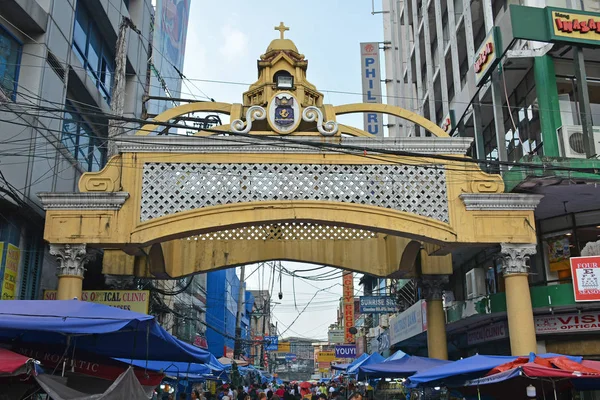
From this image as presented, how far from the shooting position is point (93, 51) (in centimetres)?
1794

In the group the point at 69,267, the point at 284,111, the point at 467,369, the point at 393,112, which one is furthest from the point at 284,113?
the point at 467,369

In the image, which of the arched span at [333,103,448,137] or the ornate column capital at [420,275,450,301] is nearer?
the arched span at [333,103,448,137]

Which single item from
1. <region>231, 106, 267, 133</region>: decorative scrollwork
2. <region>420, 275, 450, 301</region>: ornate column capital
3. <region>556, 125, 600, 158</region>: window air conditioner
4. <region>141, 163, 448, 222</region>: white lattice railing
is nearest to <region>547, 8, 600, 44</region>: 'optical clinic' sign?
<region>556, 125, 600, 158</region>: window air conditioner

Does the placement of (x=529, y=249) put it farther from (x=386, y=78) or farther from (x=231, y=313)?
(x=231, y=313)

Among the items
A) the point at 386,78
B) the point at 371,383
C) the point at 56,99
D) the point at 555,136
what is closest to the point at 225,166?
the point at 56,99

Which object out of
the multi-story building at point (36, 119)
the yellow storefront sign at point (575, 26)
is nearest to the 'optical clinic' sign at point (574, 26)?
the yellow storefront sign at point (575, 26)

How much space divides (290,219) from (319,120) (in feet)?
7.15

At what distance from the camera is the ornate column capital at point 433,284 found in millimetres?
15172

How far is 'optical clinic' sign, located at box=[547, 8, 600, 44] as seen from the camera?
13.0m

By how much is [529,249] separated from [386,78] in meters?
26.5

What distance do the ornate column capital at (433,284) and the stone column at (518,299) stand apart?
3.38 m

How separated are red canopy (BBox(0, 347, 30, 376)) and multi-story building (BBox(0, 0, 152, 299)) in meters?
4.75

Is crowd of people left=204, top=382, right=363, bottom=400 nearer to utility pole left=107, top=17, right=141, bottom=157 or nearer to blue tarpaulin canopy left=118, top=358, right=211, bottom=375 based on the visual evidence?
blue tarpaulin canopy left=118, top=358, right=211, bottom=375

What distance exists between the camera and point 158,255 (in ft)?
44.9
